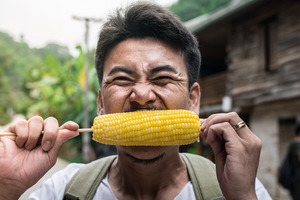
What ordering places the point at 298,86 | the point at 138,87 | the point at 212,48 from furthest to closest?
the point at 212,48 → the point at 298,86 → the point at 138,87

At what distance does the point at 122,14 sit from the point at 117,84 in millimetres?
675

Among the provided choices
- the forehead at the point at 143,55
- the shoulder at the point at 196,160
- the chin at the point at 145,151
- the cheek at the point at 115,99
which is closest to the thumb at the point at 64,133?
the cheek at the point at 115,99

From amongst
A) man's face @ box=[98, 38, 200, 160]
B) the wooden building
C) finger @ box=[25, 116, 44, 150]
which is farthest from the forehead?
the wooden building

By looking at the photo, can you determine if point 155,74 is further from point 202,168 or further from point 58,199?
point 58,199

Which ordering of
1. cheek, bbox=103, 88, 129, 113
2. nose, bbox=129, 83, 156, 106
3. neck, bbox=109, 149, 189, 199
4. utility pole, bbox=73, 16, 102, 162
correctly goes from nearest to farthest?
1. nose, bbox=129, 83, 156, 106
2. cheek, bbox=103, 88, 129, 113
3. neck, bbox=109, 149, 189, 199
4. utility pole, bbox=73, 16, 102, 162

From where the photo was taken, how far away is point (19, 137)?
1.65m

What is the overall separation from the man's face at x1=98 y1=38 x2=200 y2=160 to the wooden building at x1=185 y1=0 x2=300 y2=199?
8.61m

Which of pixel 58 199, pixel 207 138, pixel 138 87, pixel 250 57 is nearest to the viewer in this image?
pixel 207 138

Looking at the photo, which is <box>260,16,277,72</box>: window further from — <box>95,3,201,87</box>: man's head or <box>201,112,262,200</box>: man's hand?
<box>201,112,262,200</box>: man's hand

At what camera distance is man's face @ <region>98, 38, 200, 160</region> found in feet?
6.48

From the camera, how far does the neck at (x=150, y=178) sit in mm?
2139

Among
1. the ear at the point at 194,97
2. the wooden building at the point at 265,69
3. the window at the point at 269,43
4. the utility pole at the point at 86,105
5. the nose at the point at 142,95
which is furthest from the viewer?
the utility pole at the point at 86,105

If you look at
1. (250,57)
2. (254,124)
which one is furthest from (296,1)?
(254,124)

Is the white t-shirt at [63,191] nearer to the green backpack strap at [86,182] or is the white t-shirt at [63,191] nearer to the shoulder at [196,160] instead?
the green backpack strap at [86,182]
